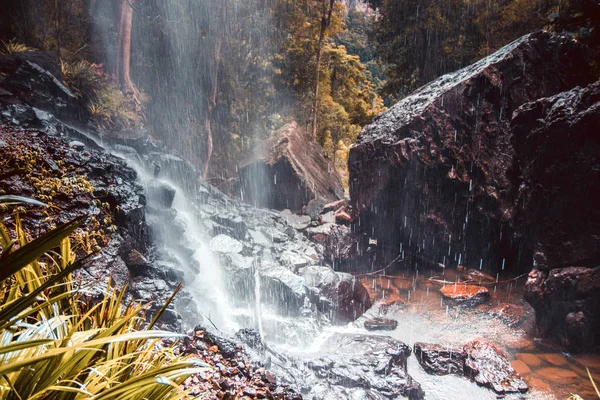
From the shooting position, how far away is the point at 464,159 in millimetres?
8672

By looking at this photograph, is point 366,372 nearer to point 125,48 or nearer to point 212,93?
point 212,93

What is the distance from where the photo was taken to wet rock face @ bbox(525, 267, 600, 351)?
5.44 meters

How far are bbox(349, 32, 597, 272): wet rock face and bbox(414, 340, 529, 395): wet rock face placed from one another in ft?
11.9

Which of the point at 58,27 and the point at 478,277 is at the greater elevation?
the point at 58,27

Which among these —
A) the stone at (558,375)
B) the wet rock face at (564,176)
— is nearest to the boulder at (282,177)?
the wet rock face at (564,176)

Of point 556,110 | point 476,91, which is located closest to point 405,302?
point 556,110

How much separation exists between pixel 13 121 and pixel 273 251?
6333 millimetres

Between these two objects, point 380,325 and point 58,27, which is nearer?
point 380,325

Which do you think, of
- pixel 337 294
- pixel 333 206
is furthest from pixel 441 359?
pixel 333 206

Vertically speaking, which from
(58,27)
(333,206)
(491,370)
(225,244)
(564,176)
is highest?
(58,27)

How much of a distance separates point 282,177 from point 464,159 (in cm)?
691

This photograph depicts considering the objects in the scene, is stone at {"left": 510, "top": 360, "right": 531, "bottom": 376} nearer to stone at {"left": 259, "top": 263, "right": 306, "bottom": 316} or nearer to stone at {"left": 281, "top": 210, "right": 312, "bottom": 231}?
stone at {"left": 259, "top": 263, "right": 306, "bottom": 316}

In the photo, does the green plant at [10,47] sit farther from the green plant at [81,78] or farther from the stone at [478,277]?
the stone at [478,277]

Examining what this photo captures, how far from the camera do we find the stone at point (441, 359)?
17.5 feet
